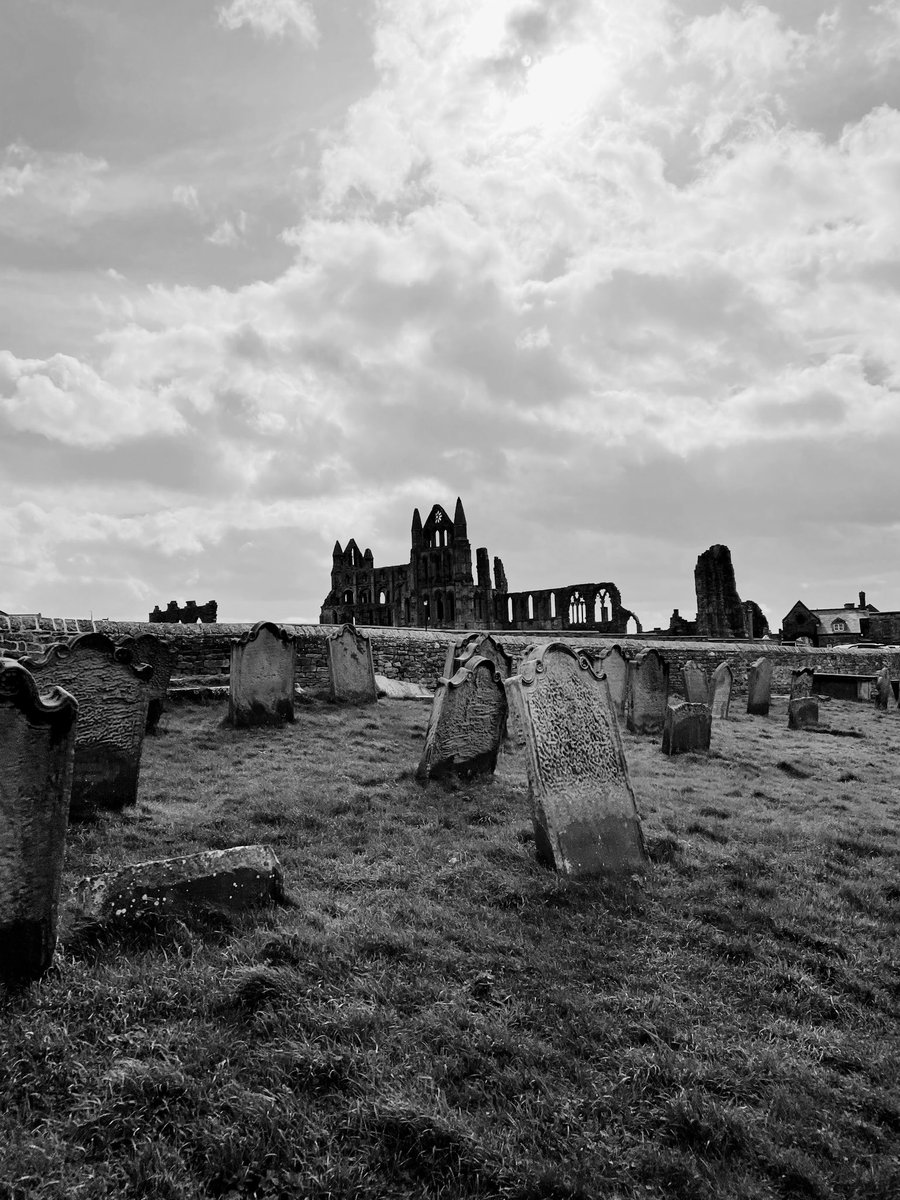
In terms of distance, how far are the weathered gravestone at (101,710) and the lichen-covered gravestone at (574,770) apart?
11.7 ft

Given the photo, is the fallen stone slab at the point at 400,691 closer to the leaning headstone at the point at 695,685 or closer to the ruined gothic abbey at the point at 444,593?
the leaning headstone at the point at 695,685

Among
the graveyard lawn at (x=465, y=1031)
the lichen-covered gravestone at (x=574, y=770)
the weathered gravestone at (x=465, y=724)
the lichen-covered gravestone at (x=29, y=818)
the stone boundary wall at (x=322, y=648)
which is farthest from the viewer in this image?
the stone boundary wall at (x=322, y=648)

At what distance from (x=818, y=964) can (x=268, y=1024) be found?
117 inches

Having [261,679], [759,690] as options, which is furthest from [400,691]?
[759,690]

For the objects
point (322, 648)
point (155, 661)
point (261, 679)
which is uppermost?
point (322, 648)

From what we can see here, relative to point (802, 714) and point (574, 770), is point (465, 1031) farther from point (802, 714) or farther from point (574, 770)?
point (802, 714)

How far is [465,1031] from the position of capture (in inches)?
118

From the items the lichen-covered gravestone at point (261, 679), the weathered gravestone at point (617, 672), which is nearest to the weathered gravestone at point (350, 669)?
the lichen-covered gravestone at point (261, 679)

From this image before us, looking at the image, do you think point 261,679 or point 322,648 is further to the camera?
point 322,648

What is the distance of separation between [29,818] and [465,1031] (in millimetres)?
2199

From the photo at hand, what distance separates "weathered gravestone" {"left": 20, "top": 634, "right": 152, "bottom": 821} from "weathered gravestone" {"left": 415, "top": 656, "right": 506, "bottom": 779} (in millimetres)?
2892

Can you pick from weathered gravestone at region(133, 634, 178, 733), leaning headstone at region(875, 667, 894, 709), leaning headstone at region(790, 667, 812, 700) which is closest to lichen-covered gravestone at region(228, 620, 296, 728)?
weathered gravestone at region(133, 634, 178, 733)

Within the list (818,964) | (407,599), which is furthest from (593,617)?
(818,964)

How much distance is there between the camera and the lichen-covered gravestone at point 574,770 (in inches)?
196
